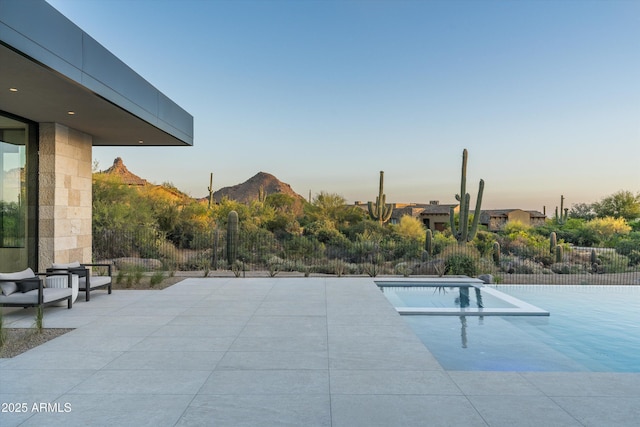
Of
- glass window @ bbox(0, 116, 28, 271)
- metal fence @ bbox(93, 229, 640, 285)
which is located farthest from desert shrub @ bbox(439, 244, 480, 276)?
Result: glass window @ bbox(0, 116, 28, 271)

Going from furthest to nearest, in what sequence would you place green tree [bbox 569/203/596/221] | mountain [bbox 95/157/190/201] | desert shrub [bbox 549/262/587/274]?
1. green tree [bbox 569/203/596/221]
2. mountain [bbox 95/157/190/201]
3. desert shrub [bbox 549/262/587/274]

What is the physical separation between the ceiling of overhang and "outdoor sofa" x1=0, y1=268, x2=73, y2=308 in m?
3.06

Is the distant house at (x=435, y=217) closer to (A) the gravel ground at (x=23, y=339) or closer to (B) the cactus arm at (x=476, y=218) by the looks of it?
(B) the cactus arm at (x=476, y=218)

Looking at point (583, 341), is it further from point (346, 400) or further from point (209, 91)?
point (209, 91)

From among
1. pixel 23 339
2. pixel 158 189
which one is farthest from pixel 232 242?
pixel 158 189

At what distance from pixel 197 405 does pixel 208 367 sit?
1.00m

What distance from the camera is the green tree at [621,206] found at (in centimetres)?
4384

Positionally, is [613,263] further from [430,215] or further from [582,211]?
[582,211]

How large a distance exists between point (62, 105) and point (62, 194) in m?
2.73

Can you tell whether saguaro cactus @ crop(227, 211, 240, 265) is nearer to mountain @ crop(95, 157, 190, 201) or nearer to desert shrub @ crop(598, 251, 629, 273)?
mountain @ crop(95, 157, 190, 201)

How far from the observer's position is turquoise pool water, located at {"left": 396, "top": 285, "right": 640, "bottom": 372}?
5.41 meters

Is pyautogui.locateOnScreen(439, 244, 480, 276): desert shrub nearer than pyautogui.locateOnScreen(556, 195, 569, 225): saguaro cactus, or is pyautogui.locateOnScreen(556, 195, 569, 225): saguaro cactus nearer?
pyautogui.locateOnScreen(439, 244, 480, 276): desert shrub

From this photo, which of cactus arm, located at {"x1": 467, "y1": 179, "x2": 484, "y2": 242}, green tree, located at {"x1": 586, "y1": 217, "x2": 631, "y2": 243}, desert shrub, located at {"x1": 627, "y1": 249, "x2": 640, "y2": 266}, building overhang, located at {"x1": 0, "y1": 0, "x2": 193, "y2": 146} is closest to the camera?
building overhang, located at {"x1": 0, "y1": 0, "x2": 193, "y2": 146}

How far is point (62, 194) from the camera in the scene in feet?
32.7
